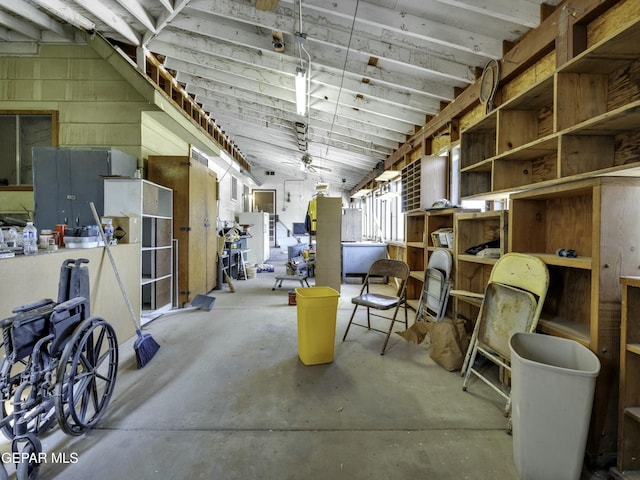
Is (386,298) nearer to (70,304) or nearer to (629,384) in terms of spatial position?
(629,384)

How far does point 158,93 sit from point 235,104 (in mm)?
2056

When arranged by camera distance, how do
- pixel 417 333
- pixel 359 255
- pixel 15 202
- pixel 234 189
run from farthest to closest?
pixel 234 189, pixel 359 255, pixel 15 202, pixel 417 333

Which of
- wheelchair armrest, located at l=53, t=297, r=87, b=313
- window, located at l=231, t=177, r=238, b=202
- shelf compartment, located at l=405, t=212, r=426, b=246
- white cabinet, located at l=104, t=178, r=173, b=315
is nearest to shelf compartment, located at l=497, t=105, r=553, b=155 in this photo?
shelf compartment, located at l=405, t=212, r=426, b=246

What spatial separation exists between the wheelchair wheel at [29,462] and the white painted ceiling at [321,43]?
10.7 ft

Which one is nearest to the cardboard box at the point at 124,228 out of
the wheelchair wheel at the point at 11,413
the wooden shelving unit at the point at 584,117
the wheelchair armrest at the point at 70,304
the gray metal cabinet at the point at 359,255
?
the wheelchair armrest at the point at 70,304

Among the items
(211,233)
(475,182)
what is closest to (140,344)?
(211,233)

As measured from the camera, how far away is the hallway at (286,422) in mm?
1462

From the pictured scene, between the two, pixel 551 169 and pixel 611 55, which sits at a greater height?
pixel 611 55

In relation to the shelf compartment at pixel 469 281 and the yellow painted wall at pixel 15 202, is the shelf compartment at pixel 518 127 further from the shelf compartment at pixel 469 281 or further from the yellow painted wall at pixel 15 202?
the yellow painted wall at pixel 15 202

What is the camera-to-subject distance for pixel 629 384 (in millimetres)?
1396

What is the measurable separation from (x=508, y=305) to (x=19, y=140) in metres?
6.29

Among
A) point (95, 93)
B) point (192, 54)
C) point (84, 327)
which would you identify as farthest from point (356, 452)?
point (95, 93)

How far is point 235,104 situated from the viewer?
5.93 meters

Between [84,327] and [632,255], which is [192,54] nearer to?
[84,327]
